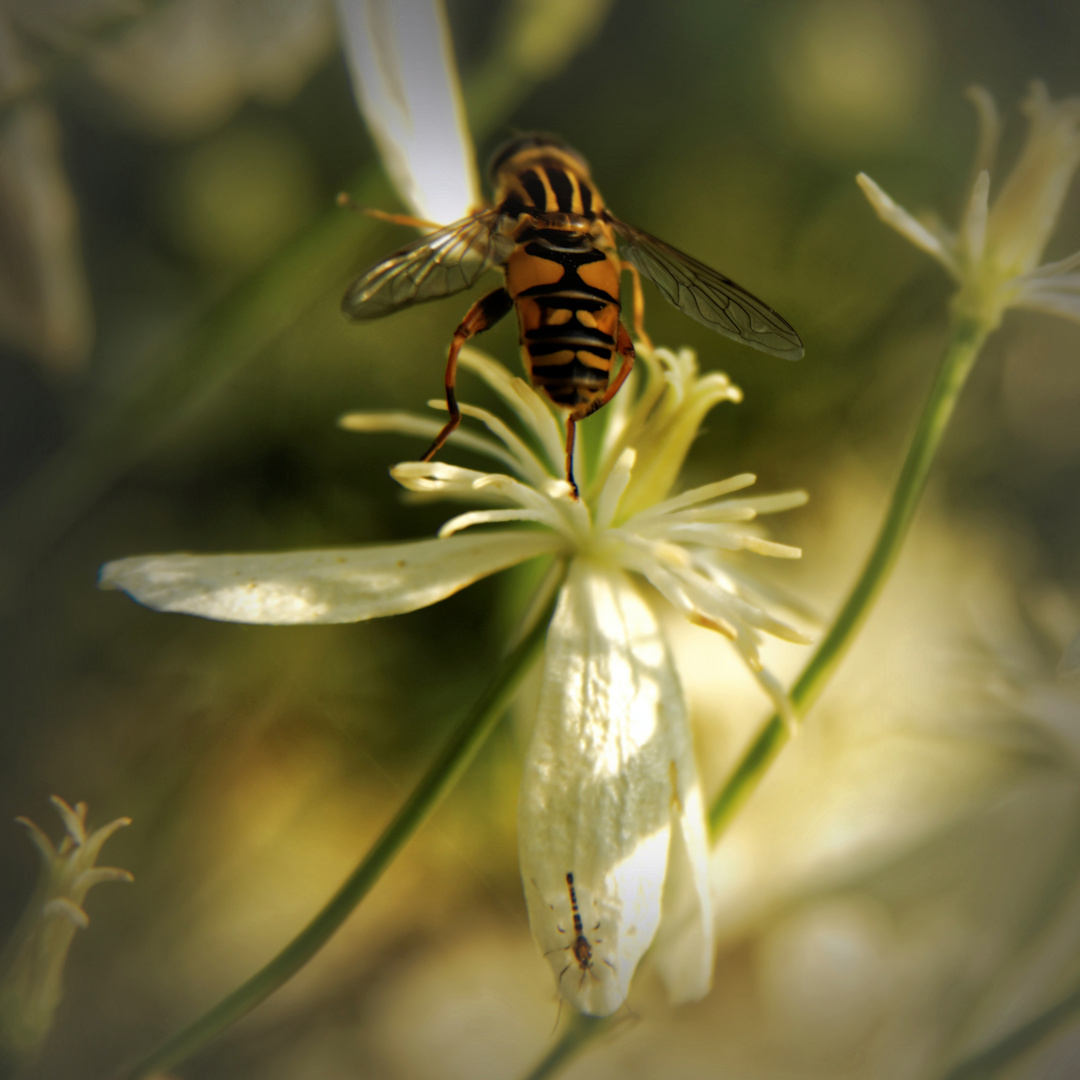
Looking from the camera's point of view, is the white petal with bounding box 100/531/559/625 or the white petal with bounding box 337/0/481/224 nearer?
the white petal with bounding box 100/531/559/625

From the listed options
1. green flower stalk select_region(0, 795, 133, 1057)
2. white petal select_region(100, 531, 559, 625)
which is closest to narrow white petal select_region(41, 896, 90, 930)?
green flower stalk select_region(0, 795, 133, 1057)

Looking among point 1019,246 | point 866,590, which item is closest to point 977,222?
point 1019,246

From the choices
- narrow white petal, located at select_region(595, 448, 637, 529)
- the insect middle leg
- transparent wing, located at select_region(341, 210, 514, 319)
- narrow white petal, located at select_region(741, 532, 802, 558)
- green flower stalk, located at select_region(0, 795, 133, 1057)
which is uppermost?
transparent wing, located at select_region(341, 210, 514, 319)

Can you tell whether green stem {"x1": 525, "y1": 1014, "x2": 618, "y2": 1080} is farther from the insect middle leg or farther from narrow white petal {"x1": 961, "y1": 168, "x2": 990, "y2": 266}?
narrow white petal {"x1": 961, "y1": 168, "x2": 990, "y2": 266}

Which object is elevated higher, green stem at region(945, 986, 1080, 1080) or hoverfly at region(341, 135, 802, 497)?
hoverfly at region(341, 135, 802, 497)

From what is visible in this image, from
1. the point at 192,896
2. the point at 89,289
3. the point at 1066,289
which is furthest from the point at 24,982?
the point at 1066,289

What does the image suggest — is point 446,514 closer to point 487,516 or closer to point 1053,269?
point 487,516
